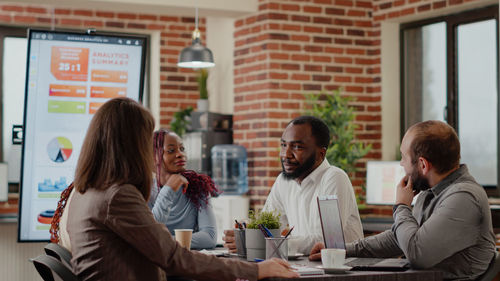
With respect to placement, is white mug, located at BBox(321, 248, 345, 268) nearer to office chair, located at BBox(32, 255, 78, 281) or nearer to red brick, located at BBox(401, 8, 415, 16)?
office chair, located at BBox(32, 255, 78, 281)

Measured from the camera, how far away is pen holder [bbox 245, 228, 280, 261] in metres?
2.65

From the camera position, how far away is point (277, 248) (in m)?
2.52

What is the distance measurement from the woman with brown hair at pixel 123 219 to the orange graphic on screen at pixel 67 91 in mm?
1792

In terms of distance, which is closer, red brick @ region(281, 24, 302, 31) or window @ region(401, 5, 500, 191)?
window @ region(401, 5, 500, 191)

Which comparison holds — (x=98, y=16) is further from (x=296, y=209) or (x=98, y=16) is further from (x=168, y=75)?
(x=296, y=209)

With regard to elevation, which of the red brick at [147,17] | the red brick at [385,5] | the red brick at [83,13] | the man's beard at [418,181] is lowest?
the man's beard at [418,181]

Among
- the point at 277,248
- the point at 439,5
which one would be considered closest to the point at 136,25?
the point at 439,5

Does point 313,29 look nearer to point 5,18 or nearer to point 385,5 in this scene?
point 385,5

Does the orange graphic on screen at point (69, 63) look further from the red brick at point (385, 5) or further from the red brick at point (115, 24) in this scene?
the red brick at point (115, 24)

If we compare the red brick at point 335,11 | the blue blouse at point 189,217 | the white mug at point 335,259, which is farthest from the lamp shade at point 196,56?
the white mug at point 335,259

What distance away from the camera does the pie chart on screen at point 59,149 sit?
3.95 metres

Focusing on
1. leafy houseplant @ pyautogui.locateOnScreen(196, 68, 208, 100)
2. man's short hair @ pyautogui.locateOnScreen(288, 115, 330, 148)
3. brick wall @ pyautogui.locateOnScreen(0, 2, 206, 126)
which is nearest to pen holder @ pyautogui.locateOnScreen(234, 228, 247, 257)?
man's short hair @ pyautogui.locateOnScreen(288, 115, 330, 148)

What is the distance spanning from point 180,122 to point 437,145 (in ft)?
16.0

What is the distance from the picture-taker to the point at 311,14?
21.3 ft
